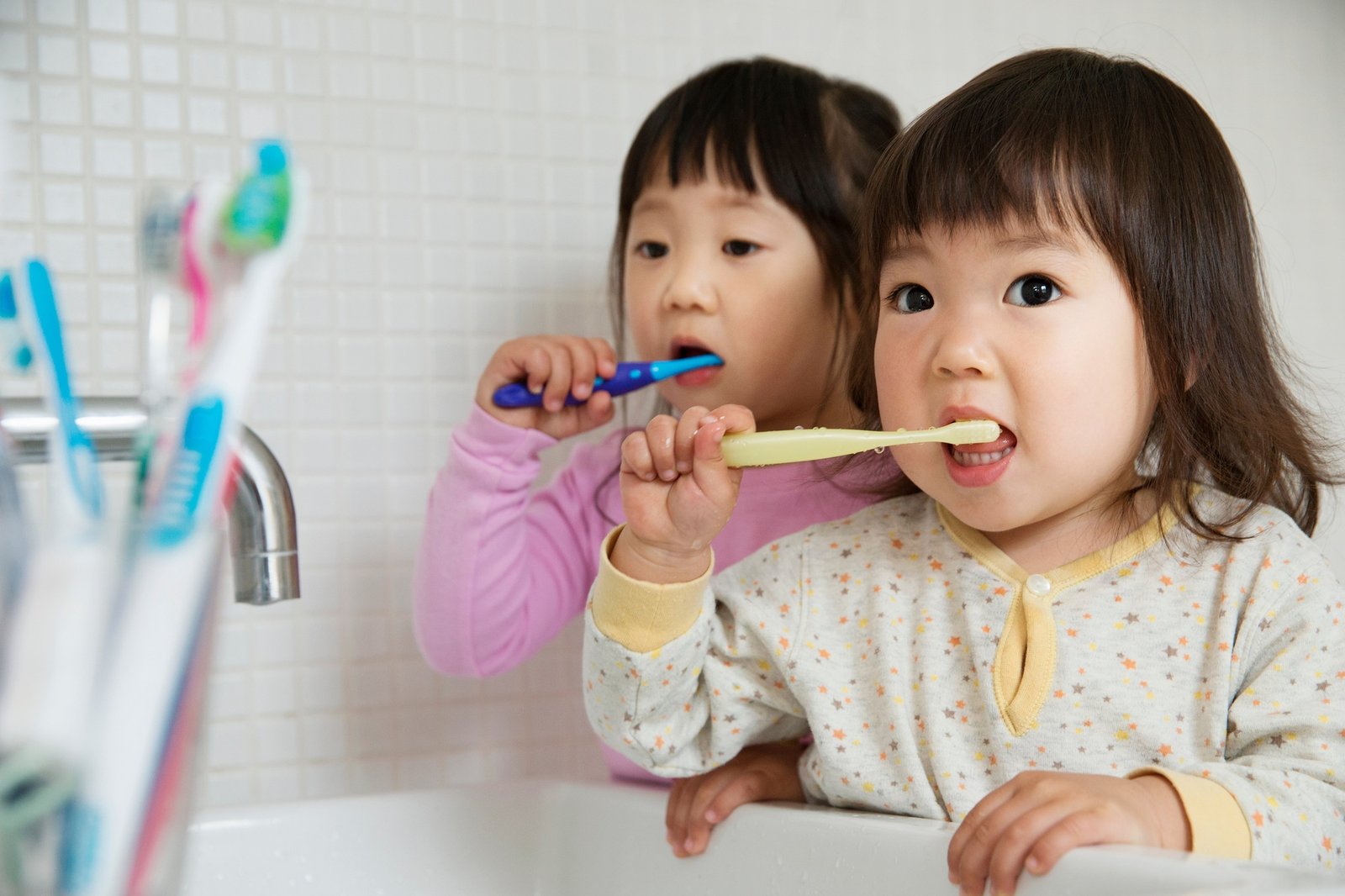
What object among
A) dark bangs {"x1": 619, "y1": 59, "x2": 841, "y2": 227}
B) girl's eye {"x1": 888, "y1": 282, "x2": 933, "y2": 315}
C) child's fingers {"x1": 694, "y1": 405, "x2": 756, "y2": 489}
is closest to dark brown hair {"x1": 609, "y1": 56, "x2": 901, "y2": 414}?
dark bangs {"x1": 619, "y1": 59, "x2": 841, "y2": 227}

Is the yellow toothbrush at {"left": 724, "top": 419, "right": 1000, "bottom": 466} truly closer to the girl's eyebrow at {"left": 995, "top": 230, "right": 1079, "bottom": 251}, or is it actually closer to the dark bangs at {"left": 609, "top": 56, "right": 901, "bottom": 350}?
the girl's eyebrow at {"left": 995, "top": 230, "right": 1079, "bottom": 251}

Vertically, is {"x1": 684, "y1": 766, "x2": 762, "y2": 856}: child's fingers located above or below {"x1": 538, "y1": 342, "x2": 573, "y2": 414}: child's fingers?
below

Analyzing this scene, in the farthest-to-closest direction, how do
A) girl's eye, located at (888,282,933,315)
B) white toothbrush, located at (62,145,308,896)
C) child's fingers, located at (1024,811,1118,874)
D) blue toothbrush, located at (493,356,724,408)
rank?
blue toothbrush, located at (493,356,724,408) → girl's eye, located at (888,282,933,315) → child's fingers, located at (1024,811,1118,874) → white toothbrush, located at (62,145,308,896)

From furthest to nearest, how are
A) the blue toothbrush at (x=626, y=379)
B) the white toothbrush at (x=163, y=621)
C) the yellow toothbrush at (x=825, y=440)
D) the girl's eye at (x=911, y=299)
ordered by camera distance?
1. the blue toothbrush at (x=626, y=379)
2. the girl's eye at (x=911, y=299)
3. the yellow toothbrush at (x=825, y=440)
4. the white toothbrush at (x=163, y=621)

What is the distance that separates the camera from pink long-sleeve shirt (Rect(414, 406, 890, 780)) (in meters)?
0.98

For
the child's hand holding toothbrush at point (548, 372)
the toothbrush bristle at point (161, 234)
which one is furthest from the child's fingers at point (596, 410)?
the toothbrush bristle at point (161, 234)

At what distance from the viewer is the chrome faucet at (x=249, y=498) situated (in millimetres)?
578

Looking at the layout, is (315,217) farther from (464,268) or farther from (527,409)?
(527,409)

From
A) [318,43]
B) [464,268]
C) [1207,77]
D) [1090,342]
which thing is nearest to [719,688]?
[1090,342]

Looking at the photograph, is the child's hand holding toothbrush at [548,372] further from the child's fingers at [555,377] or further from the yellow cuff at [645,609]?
the yellow cuff at [645,609]

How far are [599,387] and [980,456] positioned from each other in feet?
1.12

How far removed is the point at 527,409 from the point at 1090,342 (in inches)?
17.4

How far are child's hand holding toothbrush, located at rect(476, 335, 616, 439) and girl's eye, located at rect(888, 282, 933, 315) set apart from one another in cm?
26

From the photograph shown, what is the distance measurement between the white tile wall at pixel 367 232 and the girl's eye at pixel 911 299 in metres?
0.43
